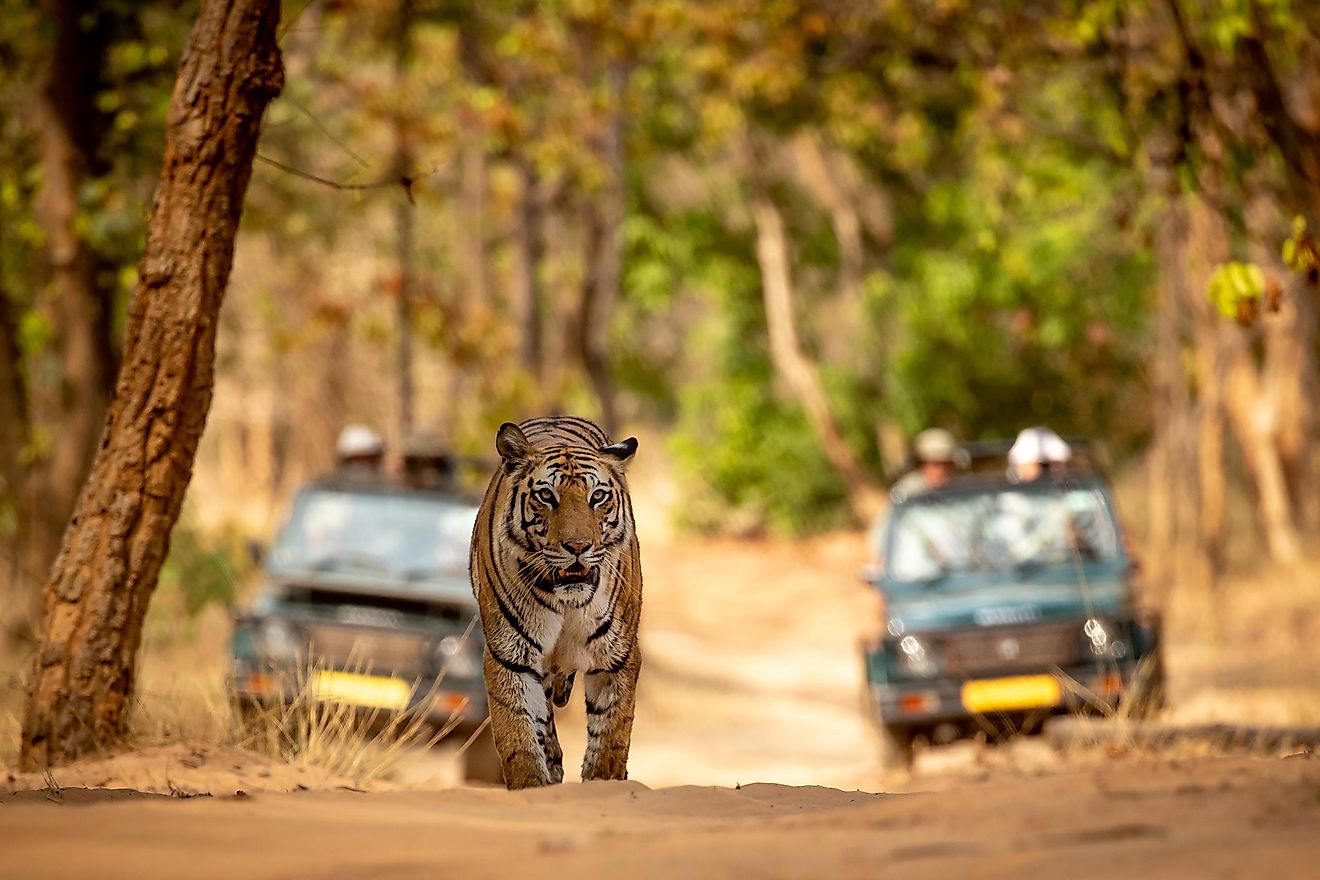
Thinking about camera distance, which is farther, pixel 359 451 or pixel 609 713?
pixel 359 451

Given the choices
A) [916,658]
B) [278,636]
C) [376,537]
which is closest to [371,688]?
[278,636]

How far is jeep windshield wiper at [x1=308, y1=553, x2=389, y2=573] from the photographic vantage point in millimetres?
12930

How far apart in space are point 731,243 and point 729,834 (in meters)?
31.4

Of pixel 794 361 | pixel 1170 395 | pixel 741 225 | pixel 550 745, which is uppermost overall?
pixel 741 225

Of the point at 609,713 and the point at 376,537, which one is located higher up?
the point at 376,537

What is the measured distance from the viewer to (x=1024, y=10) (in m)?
18.8

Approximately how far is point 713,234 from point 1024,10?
1726 cm

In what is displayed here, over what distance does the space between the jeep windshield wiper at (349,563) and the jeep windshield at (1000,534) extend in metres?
3.36

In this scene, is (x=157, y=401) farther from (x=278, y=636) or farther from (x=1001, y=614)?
(x=1001, y=614)

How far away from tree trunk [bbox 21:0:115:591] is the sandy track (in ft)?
24.7

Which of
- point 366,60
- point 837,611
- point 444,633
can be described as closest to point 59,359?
point 444,633

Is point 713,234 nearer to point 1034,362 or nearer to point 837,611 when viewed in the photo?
point 1034,362

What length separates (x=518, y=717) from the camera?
641 cm

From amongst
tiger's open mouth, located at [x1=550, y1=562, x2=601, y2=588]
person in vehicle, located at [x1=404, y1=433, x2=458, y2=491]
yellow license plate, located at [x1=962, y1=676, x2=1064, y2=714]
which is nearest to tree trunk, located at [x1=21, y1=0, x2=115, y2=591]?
person in vehicle, located at [x1=404, y1=433, x2=458, y2=491]
